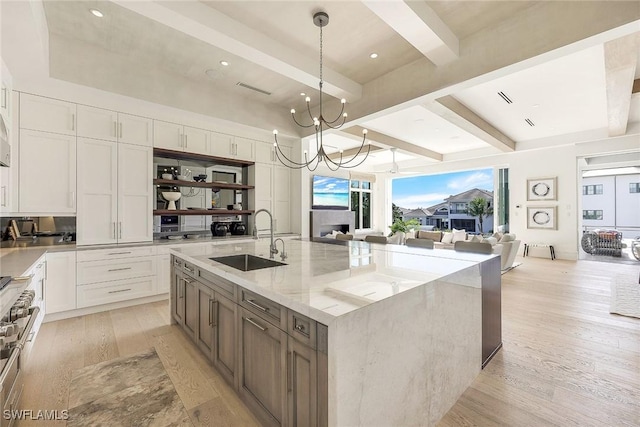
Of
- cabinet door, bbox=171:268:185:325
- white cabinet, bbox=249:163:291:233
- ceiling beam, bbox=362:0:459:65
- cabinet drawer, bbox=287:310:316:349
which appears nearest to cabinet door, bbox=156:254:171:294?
cabinet door, bbox=171:268:185:325

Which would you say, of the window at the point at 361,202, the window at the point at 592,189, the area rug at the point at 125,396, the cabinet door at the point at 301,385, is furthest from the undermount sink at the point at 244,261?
the window at the point at 592,189

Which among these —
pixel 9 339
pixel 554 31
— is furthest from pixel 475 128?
pixel 9 339

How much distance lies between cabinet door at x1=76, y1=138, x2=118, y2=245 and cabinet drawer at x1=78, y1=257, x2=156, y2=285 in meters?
0.33

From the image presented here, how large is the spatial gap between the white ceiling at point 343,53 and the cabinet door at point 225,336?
7.68ft

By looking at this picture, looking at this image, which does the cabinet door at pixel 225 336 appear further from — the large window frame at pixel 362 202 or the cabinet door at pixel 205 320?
the large window frame at pixel 362 202

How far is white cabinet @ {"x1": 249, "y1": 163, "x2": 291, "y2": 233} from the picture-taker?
5.21 metres

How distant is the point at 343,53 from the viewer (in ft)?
10.7

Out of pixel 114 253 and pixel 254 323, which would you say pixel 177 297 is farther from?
pixel 254 323

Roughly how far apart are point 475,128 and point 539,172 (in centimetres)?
346

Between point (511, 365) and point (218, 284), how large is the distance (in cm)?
237

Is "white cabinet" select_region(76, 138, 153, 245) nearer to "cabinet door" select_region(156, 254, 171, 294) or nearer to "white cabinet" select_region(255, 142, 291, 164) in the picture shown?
"cabinet door" select_region(156, 254, 171, 294)

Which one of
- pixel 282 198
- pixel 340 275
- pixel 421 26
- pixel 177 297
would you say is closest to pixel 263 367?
pixel 340 275

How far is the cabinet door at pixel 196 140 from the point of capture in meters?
4.34

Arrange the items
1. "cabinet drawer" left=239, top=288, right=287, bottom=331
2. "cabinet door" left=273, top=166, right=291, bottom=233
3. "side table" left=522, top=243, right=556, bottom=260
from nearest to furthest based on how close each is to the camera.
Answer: "cabinet drawer" left=239, top=288, right=287, bottom=331 → "cabinet door" left=273, top=166, right=291, bottom=233 → "side table" left=522, top=243, right=556, bottom=260
